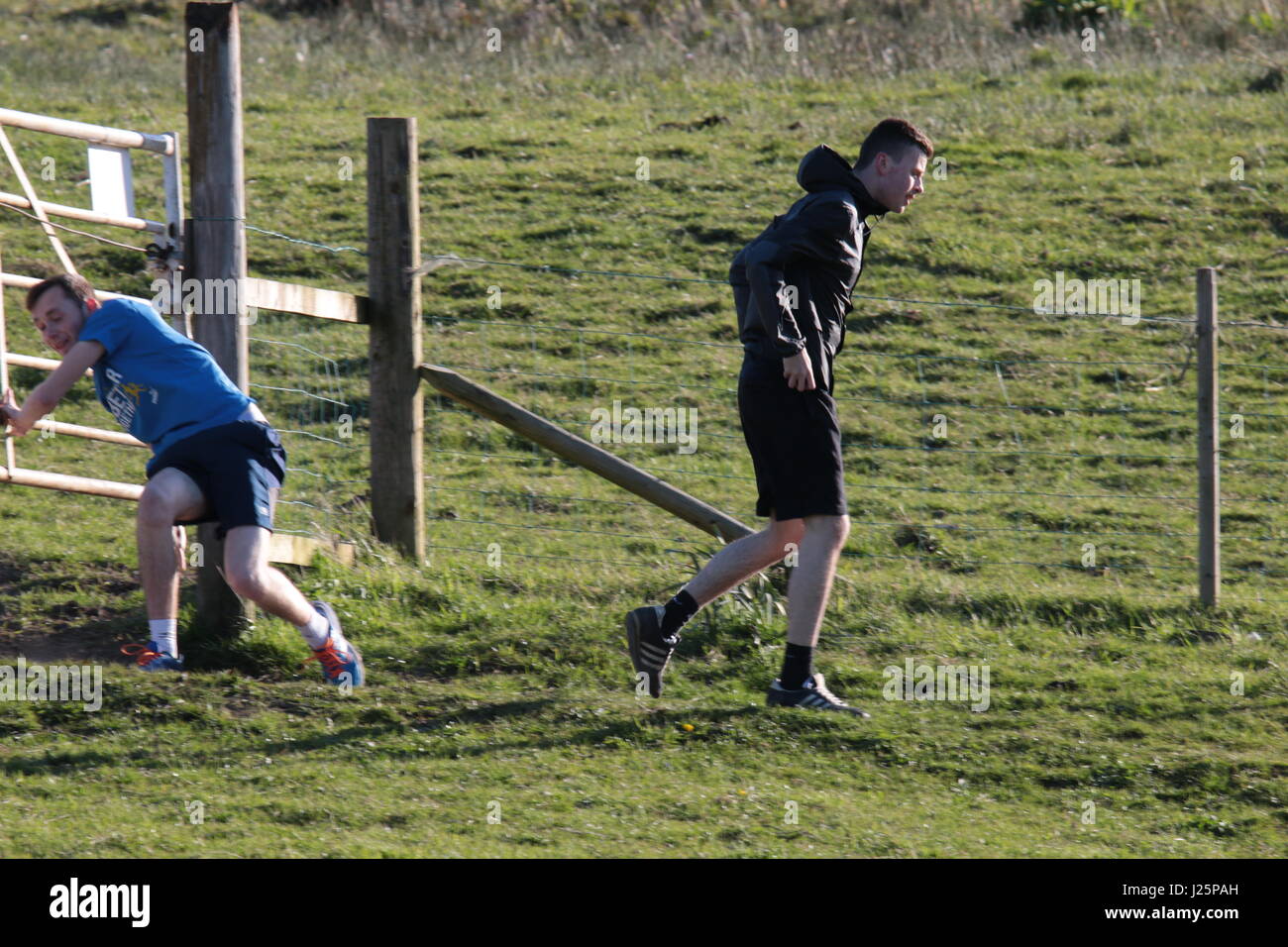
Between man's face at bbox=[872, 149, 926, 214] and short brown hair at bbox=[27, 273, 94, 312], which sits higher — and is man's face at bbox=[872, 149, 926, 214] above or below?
above

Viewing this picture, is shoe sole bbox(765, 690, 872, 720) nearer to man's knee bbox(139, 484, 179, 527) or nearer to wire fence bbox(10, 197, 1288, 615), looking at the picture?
wire fence bbox(10, 197, 1288, 615)

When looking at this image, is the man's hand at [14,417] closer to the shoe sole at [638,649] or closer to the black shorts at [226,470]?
the black shorts at [226,470]

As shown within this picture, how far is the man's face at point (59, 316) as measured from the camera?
5461 mm

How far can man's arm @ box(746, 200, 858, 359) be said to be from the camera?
528 cm

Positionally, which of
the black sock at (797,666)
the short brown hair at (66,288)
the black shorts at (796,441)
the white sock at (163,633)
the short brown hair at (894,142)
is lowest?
the black sock at (797,666)

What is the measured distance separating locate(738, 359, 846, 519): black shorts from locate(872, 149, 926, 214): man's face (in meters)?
0.75

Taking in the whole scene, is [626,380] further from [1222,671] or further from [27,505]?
[1222,671]

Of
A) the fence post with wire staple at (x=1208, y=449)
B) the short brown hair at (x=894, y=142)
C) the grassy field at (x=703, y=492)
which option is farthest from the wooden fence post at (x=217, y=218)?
the fence post with wire staple at (x=1208, y=449)

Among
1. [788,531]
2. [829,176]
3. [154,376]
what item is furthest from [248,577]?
[829,176]

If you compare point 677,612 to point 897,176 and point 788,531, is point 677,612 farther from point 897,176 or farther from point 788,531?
point 897,176

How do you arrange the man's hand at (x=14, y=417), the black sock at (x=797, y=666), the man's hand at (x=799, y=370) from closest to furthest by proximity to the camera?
the man's hand at (x=799, y=370)
the man's hand at (x=14, y=417)
the black sock at (x=797, y=666)

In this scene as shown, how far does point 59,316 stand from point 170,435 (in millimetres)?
571

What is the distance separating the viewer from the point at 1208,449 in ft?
23.0

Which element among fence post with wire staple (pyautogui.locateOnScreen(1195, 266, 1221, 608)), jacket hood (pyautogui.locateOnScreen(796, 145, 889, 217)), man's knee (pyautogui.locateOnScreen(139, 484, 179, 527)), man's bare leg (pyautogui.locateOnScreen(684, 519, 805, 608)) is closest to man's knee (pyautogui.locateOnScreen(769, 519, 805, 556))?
man's bare leg (pyautogui.locateOnScreen(684, 519, 805, 608))
